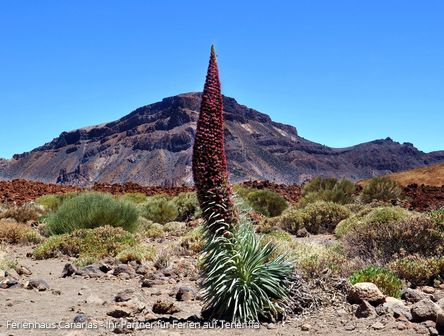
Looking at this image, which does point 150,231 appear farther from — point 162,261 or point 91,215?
point 162,261

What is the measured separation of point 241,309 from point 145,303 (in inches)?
84.7

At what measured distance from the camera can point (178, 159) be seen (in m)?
158

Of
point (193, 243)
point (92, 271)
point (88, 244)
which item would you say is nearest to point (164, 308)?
point (92, 271)

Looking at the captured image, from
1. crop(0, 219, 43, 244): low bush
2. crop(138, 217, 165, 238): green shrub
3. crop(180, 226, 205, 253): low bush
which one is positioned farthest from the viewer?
crop(138, 217, 165, 238): green shrub

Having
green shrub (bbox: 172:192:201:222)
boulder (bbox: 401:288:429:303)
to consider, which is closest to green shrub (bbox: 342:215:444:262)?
boulder (bbox: 401:288:429:303)

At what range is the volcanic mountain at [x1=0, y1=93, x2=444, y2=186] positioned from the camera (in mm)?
151625

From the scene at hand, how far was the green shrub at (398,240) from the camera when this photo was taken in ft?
29.2

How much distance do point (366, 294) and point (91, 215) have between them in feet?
32.0

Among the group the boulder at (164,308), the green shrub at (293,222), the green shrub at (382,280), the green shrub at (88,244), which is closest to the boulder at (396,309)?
the green shrub at (382,280)

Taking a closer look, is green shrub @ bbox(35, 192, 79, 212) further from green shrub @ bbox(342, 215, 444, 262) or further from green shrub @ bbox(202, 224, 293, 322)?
green shrub @ bbox(202, 224, 293, 322)

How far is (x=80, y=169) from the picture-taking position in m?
174

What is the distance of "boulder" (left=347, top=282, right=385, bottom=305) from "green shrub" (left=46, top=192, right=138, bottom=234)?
9.58m

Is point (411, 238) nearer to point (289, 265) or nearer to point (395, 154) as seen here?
point (289, 265)

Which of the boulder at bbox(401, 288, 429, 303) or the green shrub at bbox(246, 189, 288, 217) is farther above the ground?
the green shrub at bbox(246, 189, 288, 217)
